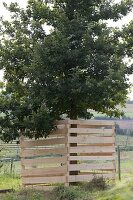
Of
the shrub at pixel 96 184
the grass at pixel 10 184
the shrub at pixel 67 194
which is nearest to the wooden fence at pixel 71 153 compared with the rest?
the grass at pixel 10 184

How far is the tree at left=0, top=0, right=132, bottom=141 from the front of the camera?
46.0 ft

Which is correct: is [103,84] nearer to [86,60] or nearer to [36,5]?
[86,60]

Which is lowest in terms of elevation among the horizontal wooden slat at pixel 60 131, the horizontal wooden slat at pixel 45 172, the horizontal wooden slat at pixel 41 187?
the horizontal wooden slat at pixel 41 187

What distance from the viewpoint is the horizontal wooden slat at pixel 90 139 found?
1427 centimetres

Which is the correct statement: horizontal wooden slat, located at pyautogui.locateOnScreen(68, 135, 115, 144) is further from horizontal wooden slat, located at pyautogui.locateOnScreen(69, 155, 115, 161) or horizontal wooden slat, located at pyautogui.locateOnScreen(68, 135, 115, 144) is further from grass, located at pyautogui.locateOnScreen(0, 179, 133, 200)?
grass, located at pyautogui.locateOnScreen(0, 179, 133, 200)

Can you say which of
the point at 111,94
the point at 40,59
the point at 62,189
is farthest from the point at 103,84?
the point at 62,189

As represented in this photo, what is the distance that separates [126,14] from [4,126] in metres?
5.64

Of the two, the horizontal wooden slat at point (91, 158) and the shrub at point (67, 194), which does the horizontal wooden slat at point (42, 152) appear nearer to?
the horizontal wooden slat at point (91, 158)

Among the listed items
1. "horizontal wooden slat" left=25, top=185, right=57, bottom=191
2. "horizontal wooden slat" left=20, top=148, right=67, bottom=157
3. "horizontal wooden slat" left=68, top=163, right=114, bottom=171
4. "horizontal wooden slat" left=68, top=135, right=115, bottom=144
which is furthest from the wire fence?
"horizontal wooden slat" left=20, top=148, right=67, bottom=157

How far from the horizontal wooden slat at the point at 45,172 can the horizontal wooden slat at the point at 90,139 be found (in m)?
0.87

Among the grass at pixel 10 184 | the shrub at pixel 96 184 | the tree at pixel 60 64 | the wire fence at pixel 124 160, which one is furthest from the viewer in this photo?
the wire fence at pixel 124 160

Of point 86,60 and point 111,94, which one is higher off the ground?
point 86,60

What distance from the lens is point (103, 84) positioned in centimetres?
1369

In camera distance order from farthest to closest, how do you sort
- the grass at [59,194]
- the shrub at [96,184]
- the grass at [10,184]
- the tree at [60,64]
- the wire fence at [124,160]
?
the wire fence at [124,160] < the grass at [10,184] < the tree at [60,64] < the shrub at [96,184] < the grass at [59,194]
